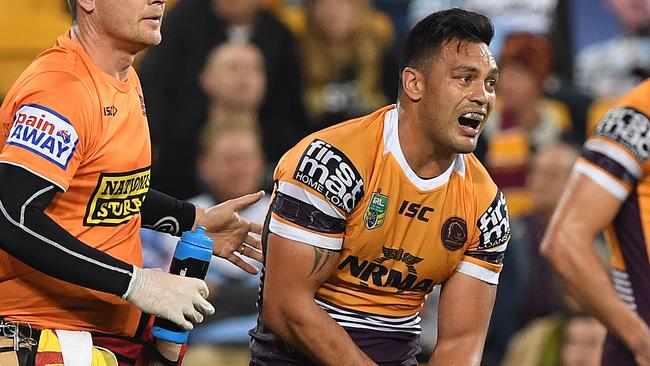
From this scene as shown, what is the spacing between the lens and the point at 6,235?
9.83 feet

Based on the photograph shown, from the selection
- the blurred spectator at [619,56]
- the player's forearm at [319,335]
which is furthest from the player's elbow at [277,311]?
the blurred spectator at [619,56]

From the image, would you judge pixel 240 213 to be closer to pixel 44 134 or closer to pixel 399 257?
pixel 399 257

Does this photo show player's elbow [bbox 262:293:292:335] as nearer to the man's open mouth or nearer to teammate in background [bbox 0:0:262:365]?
teammate in background [bbox 0:0:262:365]

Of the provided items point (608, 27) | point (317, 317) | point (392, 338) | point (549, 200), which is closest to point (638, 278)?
point (392, 338)

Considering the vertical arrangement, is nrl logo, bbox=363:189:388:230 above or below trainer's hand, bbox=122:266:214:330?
above

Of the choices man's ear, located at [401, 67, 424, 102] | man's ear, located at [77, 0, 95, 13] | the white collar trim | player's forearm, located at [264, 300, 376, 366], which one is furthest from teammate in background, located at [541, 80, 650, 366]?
man's ear, located at [77, 0, 95, 13]

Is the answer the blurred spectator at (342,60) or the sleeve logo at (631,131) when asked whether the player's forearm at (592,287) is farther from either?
the blurred spectator at (342,60)

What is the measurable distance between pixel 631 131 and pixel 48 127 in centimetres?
206

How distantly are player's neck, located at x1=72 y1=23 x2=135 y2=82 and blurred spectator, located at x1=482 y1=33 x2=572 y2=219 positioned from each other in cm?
412

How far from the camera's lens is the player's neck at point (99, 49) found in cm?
336

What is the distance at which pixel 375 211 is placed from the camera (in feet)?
A: 11.7

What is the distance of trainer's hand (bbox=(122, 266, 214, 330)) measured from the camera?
3.11 metres

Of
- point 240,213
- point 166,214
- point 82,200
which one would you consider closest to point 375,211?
point 166,214

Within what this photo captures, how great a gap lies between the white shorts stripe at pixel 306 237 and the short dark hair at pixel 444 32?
2.08 ft
